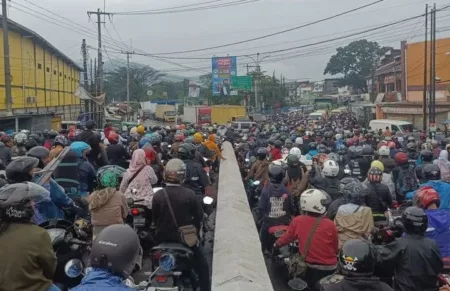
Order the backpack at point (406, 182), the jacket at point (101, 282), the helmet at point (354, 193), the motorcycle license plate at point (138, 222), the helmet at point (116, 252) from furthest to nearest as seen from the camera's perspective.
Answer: the backpack at point (406, 182) → the motorcycle license plate at point (138, 222) → the helmet at point (354, 193) → the helmet at point (116, 252) → the jacket at point (101, 282)

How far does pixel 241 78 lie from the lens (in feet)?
189

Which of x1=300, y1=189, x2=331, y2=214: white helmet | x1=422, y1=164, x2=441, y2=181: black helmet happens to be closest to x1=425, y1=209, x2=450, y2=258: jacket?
x1=300, y1=189, x2=331, y2=214: white helmet

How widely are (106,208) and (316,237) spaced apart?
7.89 ft

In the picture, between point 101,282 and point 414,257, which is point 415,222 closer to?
point 414,257

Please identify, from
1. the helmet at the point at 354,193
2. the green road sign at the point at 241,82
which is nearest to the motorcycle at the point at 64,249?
the helmet at the point at 354,193

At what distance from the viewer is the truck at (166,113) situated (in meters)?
60.8

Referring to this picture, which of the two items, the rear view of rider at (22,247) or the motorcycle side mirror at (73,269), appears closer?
the rear view of rider at (22,247)

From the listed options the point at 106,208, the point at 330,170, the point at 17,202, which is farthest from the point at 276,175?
the point at 17,202

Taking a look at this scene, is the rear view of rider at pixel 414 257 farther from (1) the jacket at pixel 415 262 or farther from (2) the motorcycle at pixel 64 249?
(2) the motorcycle at pixel 64 249

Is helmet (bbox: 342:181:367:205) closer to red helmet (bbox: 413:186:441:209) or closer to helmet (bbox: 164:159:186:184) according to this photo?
red helmet (bbox: 413:186:441:209)

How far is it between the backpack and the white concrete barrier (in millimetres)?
2849

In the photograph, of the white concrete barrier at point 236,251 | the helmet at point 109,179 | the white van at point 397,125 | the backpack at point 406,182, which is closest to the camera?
the white concrete barrier at point 236,251

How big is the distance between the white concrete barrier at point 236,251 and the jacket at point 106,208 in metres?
1.30

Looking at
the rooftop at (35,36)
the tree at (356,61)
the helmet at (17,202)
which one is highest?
the tree at (356,61)
